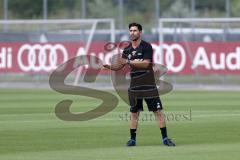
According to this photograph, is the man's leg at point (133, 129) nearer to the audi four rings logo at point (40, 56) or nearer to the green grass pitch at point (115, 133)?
the green grass pitch at point (115, 133)

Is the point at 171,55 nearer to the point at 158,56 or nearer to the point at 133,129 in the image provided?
the point at 158,56

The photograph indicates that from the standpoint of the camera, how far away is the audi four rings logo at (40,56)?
41.3 meters

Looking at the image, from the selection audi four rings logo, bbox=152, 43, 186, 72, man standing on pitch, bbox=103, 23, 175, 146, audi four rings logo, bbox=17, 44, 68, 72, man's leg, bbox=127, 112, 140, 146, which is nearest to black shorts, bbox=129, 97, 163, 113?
man standing on pitch, bbox=103, 23, 175, 146

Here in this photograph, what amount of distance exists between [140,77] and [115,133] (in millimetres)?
2724

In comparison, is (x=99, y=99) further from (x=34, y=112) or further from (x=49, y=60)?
(x=49, y=60)

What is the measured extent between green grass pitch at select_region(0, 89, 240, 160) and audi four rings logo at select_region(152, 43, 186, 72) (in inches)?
454

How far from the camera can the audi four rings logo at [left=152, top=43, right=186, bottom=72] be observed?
4041 cm

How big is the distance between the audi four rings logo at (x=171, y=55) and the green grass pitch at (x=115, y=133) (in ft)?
37.8

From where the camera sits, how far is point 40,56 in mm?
41656

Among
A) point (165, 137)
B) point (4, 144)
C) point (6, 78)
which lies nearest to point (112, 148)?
point (165, 137)

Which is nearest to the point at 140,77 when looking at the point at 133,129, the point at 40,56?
the point at 133,129

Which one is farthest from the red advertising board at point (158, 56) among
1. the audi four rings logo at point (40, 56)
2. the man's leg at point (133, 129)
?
the man's leg at point (133, 129)

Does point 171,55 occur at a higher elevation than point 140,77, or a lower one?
higher

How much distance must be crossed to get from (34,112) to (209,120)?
5451 mm
